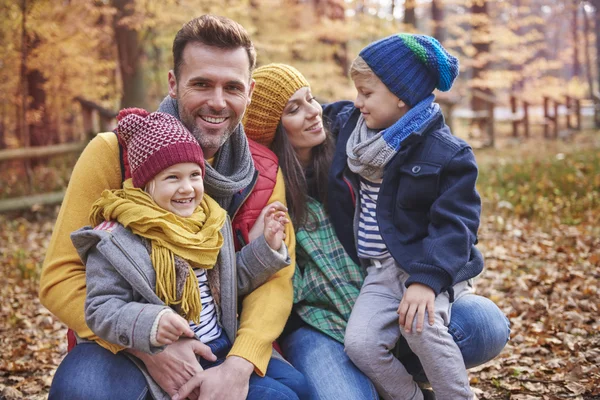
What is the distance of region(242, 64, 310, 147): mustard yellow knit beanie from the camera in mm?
2758

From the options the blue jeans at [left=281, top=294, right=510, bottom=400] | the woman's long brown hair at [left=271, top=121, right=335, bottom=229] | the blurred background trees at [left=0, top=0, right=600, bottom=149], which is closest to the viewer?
the blue jeans at [left=281, top=294, right=510, bottom=400]

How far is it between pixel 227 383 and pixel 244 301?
442 mm

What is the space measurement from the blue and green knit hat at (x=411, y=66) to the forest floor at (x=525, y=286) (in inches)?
68.6

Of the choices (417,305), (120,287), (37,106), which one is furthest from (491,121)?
(120,287)

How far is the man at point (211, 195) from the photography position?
207 centimetres

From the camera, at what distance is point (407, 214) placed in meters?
2.51

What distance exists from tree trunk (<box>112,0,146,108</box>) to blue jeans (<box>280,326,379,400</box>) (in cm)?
739

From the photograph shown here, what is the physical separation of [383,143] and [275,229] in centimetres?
62

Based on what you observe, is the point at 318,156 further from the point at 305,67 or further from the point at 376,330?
the point at 305,67

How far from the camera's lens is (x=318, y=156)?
2.88 metres

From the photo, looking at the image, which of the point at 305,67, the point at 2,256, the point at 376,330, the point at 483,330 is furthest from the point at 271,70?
the point at 305,67

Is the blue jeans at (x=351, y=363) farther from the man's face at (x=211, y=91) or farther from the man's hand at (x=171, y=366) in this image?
the man's face at (x=211, y=91)

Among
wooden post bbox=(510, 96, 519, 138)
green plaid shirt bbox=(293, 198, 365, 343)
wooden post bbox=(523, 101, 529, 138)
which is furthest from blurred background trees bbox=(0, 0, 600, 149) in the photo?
green plaid shirt bbox=(293, 198, 365, 343)

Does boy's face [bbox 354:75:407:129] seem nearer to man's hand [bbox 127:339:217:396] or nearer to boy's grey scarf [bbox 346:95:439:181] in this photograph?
boy's grey scarf [bbox 346:95:439:181]
